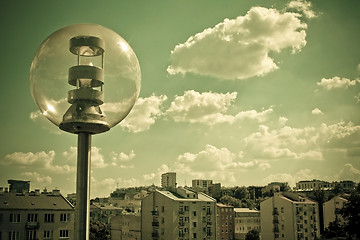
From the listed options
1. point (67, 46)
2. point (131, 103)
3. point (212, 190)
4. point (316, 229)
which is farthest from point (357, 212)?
point (212, 190)

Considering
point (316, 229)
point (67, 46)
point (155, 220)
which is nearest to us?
point (67, 46)

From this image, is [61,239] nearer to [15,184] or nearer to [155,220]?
[155,220]

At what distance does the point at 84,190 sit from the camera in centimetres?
2306

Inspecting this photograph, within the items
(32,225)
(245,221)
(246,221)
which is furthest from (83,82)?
(246,221)

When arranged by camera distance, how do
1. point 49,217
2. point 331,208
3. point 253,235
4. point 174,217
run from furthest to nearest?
point 331,208
point 253,235
point 174,217
point 49,217

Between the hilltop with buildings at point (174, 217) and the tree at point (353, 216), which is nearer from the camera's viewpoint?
the tree at point (353, 216)

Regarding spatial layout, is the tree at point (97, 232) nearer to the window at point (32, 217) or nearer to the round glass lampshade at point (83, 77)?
the window at point (32, 217)

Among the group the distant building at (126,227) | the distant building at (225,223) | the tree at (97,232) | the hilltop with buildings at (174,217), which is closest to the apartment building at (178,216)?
the hilltop with buildings at (174,217)

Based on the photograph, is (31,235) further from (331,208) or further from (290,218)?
(331,208)

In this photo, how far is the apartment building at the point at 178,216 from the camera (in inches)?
2365

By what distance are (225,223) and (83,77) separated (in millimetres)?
62502

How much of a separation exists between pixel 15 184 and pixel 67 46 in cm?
5652

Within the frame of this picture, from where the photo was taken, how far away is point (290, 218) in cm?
7081

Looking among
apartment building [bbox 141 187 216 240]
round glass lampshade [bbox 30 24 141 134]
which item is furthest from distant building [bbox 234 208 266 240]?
round glass lampshade [bbox 30 24 141 134]
